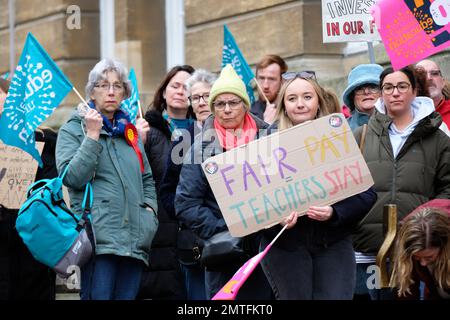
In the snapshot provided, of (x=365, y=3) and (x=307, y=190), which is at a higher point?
(x=365, y=3)

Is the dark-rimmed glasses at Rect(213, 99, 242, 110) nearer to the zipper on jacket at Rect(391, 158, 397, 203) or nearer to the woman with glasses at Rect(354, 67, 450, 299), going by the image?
the woman with glasses at Rect(354, 67, 450, 299)

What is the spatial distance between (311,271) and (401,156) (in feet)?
3.74

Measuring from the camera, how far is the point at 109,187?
26.3 ft

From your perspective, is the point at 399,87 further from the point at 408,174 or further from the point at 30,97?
the point at 30,97

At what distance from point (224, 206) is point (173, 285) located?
206 centimetres

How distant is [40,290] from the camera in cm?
936

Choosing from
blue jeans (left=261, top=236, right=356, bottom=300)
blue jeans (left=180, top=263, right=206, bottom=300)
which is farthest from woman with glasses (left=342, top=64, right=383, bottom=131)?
blue jeans (left=261, top=236, right=356, bottom=300)

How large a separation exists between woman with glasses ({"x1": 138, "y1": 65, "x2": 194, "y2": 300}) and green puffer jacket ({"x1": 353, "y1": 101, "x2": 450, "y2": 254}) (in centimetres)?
160

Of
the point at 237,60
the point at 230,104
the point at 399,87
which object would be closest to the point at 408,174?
the point at 399,87

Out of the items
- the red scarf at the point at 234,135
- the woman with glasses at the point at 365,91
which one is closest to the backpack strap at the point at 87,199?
the red scarf at the point at 234,135

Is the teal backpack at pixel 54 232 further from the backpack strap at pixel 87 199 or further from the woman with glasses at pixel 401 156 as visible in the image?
the woman with glasses at pixel 401 156

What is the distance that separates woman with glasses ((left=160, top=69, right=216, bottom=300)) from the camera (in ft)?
27.2
